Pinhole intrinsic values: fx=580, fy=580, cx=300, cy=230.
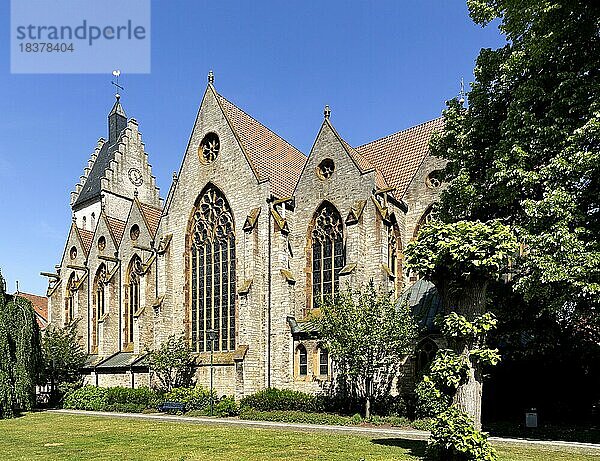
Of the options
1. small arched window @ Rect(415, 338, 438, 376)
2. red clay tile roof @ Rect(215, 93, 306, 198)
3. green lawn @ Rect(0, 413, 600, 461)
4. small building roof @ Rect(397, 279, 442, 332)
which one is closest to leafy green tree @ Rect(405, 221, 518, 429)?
green lawn @ Rect(0, 413, 600, 461)

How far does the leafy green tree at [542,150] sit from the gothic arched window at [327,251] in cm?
1057

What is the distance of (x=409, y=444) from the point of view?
16953 millimetres

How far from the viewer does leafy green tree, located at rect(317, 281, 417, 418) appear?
24344 mm

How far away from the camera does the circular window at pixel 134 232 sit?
41.1 m

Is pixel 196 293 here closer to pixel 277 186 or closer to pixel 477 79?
pixel 277 186

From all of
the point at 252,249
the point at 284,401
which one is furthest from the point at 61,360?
the point at 284,401

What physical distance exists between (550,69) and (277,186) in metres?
17.8

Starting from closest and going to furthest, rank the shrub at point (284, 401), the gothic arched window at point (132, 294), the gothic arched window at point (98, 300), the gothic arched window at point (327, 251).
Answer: the shrub at point (284, 401)
the gothic arched window at point (327, 251)
the gothic arched window at point (132, 294)
the gothic arched window at point (98, 300)

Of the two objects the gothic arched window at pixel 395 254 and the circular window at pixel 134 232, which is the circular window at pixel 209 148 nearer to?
the circular window at pixel 134 232

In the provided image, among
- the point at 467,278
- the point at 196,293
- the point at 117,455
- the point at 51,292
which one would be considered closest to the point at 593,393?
the point at 467,278

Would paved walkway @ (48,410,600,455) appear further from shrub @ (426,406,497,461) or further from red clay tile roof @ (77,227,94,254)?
red clay tile roof @ (77,227,94,254)

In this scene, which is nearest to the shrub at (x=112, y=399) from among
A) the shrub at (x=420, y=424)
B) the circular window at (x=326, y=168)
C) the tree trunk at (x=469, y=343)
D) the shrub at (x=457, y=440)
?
the shrub at (x=420, y=424)

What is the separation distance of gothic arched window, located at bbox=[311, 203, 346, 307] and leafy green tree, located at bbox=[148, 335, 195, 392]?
25.8 feet

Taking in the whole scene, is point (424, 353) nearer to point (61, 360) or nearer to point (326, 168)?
point (326, 168)
